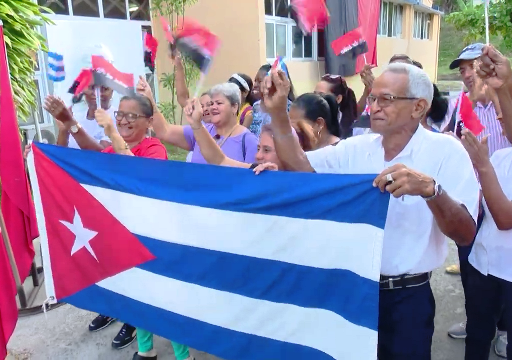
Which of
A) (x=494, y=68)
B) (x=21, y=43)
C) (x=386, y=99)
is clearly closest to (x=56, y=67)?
(x=21, y=43)

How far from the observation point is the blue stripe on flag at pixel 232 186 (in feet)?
6.02

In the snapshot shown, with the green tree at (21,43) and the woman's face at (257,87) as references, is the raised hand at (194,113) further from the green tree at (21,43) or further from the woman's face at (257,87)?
the woman's face at (257,87)

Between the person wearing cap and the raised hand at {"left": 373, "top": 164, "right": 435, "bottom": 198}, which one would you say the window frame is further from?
the raised hand at {"left": 373, "top": 164, "right": 435, "bottom": 198}

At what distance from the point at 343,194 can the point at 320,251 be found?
0.91 feet

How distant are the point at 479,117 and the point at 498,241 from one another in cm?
125

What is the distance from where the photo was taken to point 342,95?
12.3 feet

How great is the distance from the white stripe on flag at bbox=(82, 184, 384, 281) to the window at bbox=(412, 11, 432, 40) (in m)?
18.6

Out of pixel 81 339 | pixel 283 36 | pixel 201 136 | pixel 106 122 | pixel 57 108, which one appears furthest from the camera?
pixel 283 36

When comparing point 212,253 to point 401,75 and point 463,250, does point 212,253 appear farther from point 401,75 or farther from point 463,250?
point 463,250

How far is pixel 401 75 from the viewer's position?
6.18 feet

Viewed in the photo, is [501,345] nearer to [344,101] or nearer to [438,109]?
[438,109]

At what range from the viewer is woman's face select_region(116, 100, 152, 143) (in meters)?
2.79

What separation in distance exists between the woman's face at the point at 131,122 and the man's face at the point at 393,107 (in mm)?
1510

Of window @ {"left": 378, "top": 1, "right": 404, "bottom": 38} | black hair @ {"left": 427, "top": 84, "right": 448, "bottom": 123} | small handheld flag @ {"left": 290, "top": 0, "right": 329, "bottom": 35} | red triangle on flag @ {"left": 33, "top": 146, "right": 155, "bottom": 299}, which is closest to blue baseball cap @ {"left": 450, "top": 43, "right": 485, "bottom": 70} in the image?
black hair @ {"left": 427, "top": 84, "right": 448, "bottom": 123}
